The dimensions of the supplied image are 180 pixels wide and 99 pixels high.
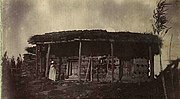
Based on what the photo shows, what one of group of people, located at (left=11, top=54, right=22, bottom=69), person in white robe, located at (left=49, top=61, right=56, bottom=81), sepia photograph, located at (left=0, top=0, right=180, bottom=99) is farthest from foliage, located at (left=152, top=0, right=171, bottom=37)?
group of people, located at (left=11, top=54, right=22, bottom=69)

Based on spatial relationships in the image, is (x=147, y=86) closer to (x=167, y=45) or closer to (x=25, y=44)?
(x=167, y=45)

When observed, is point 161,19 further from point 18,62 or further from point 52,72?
point 18,62

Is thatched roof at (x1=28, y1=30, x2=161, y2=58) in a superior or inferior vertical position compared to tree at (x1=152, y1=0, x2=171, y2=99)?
inferior

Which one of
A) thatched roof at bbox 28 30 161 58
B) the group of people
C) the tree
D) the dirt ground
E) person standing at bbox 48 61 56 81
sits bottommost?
the dirt ground

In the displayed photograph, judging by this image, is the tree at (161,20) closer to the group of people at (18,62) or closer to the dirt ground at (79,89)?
the dirt ground at (79,89)

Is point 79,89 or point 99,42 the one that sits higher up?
point 99,42

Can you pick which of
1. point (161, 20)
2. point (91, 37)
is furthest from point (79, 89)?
point (161, 20)

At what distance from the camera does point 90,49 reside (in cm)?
192

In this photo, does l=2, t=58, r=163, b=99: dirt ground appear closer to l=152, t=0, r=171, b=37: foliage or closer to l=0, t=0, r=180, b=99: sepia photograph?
l=0, t=0, r=180, b=99: sepia photograph

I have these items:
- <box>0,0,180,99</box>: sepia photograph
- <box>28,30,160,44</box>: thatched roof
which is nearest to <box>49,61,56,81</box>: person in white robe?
<box>0,0,180,99</box>: sepia photograph

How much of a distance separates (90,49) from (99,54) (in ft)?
0.17

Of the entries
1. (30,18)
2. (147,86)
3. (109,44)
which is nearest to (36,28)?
(30,18)

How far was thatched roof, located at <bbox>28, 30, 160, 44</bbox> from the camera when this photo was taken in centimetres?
192

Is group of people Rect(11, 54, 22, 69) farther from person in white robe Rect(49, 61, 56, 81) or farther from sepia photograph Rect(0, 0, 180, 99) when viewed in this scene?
person in white robe Rect(49, 61, 56, 81)
